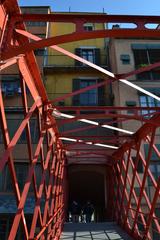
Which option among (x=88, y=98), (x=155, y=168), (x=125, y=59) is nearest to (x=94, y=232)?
(x=155, y=168)

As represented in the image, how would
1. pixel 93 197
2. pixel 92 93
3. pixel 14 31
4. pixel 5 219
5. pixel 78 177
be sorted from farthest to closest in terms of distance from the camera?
pixel 93 197
pixel 78 177
pixel 92 93
pixel 5 219
pixel 14 31

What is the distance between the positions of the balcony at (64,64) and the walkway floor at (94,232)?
11.4 metres

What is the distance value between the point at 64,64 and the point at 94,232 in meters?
13.1

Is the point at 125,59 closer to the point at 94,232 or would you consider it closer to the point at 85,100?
the point at 85,100

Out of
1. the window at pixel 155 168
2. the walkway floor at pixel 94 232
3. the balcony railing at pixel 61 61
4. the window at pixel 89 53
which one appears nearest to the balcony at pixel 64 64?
the balcony railing at pixel 61 61

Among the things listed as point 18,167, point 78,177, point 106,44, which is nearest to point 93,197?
point 78,177

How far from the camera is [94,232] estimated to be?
994 centimetres

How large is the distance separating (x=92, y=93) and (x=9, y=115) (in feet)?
20.0

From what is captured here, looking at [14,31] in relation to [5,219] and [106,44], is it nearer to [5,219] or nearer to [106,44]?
[5,219]

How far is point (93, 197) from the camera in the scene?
23.8 metres

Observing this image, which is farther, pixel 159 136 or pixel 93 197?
pixel 93 197

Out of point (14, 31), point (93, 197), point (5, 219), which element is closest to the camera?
point (14, 31)

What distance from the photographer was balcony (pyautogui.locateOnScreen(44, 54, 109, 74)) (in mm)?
18617

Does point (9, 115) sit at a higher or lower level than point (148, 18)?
higher
